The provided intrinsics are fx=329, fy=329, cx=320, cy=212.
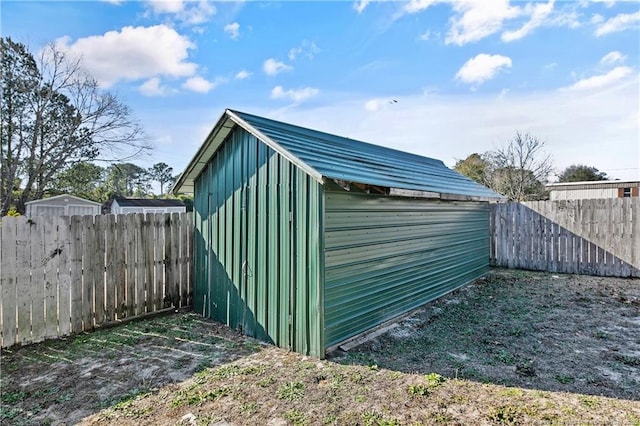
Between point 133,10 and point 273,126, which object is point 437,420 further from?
point 133,10

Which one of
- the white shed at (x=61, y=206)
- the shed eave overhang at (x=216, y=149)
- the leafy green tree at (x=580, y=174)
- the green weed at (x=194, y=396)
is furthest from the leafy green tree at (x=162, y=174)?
the green weed at (x=194, y=396)

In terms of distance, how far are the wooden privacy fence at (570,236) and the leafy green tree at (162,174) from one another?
54.1 meters

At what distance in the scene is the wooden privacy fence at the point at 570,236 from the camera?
26.3ft

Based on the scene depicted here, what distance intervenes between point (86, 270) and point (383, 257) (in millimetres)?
4237

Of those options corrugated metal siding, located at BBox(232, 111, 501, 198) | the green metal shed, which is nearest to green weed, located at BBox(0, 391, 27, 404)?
the green metal shed

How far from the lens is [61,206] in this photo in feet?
70.8

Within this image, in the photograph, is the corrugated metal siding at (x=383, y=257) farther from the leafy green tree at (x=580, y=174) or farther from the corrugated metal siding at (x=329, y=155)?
the leafy green tree at (x=580, y=174)

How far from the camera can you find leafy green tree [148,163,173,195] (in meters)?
53.2

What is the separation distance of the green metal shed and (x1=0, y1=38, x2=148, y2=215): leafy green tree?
16724 millimetres

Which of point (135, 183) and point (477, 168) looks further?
point (135, 183)

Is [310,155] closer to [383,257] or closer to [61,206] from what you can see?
[383,257]

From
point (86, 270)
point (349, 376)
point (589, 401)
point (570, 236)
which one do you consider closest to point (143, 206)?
point (86, 270)

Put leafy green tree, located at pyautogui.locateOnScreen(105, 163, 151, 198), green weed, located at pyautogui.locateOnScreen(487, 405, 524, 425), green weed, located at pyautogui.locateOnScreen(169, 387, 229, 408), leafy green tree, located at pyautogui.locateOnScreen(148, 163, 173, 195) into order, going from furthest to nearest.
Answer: leafy green tree, located at pyautogui.locateOnScreen(148, 163, 173, 195)
leafy green tree, located at pyautogui.locateOnScreen(105, 163, 151, 198)
green weed, located at pyautogui.locateOnScreen(169, 387, 229, 408)
green weed, located at pyautogui.locateOnScreen(487, 405, 524, 425)

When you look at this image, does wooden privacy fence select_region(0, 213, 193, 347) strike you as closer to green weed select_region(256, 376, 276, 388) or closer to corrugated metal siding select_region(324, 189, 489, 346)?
green weed select_region(256, 376, 276, 388)
